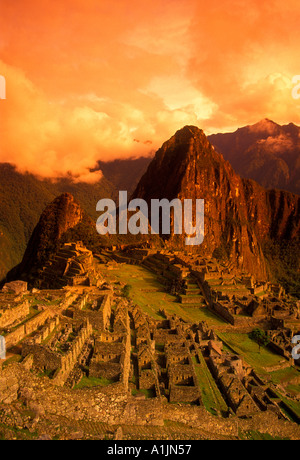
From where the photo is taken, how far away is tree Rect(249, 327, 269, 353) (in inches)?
1197

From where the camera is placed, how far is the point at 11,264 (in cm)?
8738

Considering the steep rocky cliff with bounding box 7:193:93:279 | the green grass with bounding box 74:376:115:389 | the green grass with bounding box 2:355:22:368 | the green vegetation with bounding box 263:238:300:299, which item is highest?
the steep rocky cliff with bounding box 7:193:93:279

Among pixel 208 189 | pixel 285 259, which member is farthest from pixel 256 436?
pixel 285 259

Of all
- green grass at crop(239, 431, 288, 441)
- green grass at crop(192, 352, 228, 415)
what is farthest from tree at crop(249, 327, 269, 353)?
green grass at crop(239, 431, 288, 441)

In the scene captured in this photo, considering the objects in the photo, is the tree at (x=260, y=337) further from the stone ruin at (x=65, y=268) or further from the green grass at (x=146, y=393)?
the green grass at (x=146, y=393)

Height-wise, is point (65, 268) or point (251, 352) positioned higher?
point (65, 268)

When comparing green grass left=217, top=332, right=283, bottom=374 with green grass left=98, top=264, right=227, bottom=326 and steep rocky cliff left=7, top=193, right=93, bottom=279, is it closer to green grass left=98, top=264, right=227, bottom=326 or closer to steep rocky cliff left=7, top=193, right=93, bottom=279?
green grass left=98, top=264, right=227, bottom=326

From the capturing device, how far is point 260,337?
30.4m

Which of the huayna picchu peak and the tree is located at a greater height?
the huayna picchu peak

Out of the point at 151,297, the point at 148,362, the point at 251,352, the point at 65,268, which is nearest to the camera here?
the point at 148,362

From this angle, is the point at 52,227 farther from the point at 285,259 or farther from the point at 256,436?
the point at 285,259

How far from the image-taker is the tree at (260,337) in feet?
99.8
